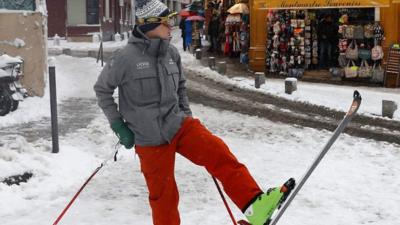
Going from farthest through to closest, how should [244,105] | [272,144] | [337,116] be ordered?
[244,105], [337,116], [272,144]

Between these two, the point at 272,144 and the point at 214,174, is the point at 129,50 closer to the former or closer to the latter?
the point at 214,174

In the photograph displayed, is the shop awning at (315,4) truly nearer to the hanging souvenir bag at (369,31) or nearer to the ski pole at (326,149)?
the hanging souvenir bag at (369,31)

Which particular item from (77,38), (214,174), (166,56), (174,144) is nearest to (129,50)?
(166,56)

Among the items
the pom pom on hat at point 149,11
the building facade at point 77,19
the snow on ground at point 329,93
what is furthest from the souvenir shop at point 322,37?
the building facade at point 77,19

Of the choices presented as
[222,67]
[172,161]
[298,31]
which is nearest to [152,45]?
[172,161]

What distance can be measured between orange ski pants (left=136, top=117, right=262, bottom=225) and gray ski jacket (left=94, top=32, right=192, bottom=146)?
74 mm

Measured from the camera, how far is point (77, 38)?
126 feet

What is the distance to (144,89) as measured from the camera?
166 inches

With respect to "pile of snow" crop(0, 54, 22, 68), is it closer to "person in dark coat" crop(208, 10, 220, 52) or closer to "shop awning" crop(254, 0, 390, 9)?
"shop awning" crop(254, 0, 390, 9)

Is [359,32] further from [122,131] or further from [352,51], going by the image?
[122,131]

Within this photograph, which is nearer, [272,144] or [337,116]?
[272,144]

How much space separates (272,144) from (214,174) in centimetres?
487

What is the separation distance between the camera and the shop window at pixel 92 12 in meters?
40.0

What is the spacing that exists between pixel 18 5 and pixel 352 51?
975 cm
